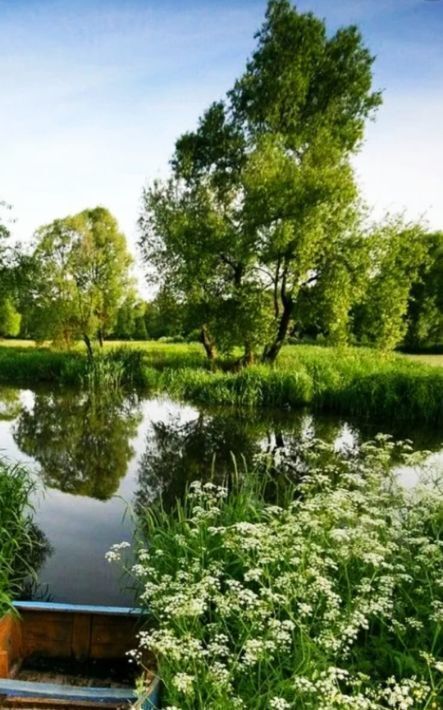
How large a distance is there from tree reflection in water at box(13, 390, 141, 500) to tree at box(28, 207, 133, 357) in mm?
5731

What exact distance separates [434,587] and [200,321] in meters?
15.4

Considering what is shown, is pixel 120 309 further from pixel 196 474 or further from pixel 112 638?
pixel 112 638

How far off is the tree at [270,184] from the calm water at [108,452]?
4357mm

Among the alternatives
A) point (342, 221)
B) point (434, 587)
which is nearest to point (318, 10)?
point (342, 221)

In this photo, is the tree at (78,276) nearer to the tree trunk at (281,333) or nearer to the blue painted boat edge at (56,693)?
the tree trunk at (281,333)

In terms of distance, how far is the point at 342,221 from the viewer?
56.4 feet

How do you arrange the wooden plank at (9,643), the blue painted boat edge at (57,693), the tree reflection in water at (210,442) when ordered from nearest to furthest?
the blue painted boat edge at (57,693) → the wooden plank at (9,643) → the tree reflection in water at (210,442)

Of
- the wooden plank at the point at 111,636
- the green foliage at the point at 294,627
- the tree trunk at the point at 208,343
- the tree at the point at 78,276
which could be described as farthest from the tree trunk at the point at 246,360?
the wooden plank at the point at 111,636

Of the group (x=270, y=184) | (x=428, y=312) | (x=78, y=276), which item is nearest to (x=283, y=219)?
(x=270, y=184)

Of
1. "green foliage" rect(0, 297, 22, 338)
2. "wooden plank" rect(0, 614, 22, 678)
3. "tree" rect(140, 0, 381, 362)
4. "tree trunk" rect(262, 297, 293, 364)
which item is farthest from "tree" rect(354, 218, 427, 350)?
"green foliage" rect(0, 297, 22, 338)

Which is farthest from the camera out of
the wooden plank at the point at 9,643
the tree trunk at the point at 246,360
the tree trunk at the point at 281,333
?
the tree trunk at the point at 246,360

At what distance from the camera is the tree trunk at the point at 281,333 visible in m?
18.6

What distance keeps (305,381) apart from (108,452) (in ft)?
24.5

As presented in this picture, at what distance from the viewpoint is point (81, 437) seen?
538 inches
